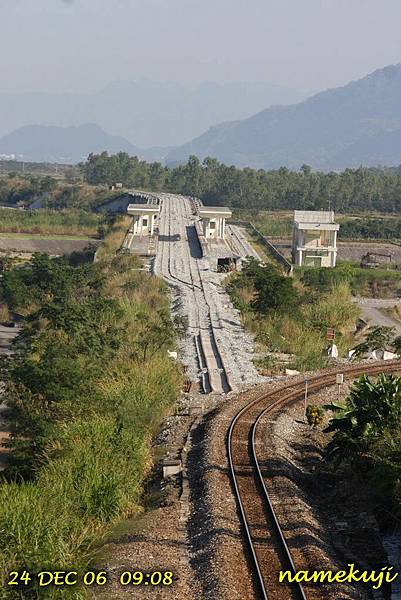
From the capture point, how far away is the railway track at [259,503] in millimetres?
9602

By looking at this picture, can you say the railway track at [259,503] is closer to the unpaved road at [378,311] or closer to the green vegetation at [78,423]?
the green vegetation at [78,423]

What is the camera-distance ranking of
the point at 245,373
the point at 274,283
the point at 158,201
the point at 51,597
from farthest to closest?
the point at 158,201
the point at 274,283
the point at 245,373
the point at 51,597

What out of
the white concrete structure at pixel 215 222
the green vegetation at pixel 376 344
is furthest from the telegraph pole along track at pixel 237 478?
the white concrete structure at pixel 215 222

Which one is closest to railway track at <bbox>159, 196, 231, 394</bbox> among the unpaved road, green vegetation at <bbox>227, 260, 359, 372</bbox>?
green vegetation at <bbox>227, 260, 359, 372</bbox>

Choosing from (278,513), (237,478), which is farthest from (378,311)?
(278,513)

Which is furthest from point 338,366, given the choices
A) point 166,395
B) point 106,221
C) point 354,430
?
point 106,221

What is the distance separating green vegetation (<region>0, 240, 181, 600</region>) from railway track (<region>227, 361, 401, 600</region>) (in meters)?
1.46

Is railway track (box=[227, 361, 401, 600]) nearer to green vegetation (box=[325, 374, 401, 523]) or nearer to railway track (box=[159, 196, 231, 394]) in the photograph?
green vegetation (box=[325, 374, 401, 523])

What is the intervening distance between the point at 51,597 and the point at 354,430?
276 inches

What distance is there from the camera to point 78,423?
47.8 ft

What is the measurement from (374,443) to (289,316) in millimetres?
16695

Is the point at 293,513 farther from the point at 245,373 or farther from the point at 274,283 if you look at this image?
the point at 274,283

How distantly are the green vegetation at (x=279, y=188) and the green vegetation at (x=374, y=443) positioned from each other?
77.0m

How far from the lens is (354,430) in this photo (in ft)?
47.3
